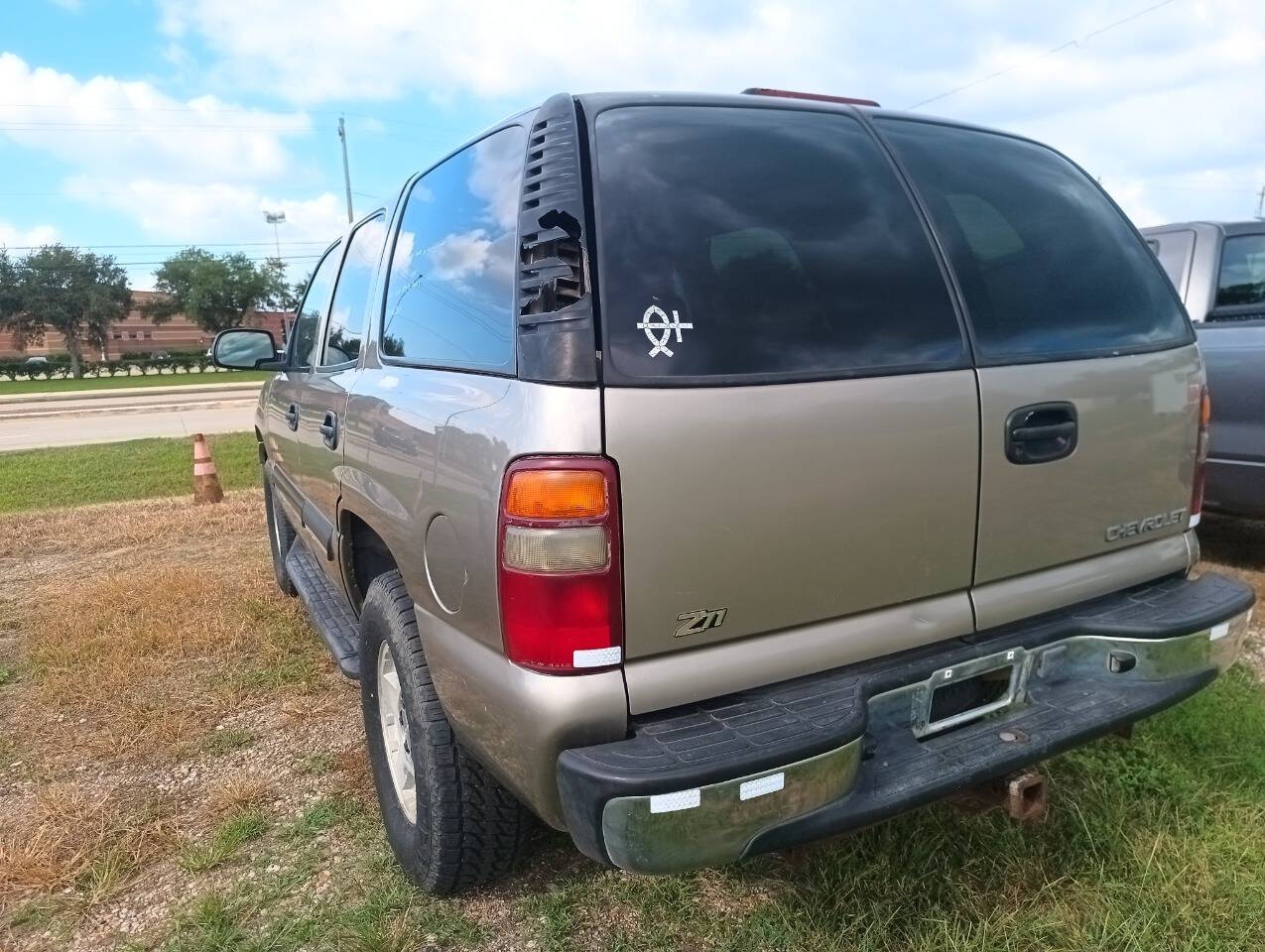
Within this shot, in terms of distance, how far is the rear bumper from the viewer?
1722 mm

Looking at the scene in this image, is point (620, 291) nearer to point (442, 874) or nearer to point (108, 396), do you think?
point (442, 874)

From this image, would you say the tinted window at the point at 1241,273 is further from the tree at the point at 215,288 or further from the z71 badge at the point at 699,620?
the tree at the point at 215,288

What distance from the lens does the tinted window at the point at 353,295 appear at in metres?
3.27

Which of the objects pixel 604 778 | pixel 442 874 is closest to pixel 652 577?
pixel 604 778

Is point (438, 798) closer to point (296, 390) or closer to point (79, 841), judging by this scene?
point (79, 841)

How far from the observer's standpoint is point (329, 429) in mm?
3152

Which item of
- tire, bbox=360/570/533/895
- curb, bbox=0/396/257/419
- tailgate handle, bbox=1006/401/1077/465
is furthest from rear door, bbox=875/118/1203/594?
curb, bbox=0/396/257/419

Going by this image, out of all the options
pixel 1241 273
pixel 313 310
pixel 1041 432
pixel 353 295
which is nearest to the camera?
pixel 1041 432

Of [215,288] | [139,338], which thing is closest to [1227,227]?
[215,288]

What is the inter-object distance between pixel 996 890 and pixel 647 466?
5.18ft

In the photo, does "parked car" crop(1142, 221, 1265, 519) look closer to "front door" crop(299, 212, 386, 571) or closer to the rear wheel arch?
→ "front door" crop(299, 212, 386, 571)

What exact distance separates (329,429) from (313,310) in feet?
4.39

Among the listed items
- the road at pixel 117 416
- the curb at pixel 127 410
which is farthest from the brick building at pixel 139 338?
the curb at pixel 127 410

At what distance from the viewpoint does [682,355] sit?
186 cm
